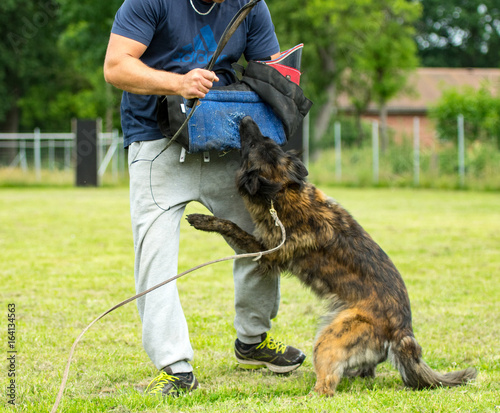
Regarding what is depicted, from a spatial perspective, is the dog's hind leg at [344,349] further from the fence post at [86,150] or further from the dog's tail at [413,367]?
the fence post at [86,150]

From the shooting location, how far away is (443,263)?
21.0 ft

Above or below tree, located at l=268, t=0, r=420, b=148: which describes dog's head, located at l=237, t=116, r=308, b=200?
below

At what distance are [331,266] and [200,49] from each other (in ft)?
4.18

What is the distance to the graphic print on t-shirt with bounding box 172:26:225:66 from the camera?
297 centimetres

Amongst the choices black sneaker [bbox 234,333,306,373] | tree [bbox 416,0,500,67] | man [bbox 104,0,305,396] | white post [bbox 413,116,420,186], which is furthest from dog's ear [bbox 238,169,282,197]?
tree [bbox 416,0,500,67]

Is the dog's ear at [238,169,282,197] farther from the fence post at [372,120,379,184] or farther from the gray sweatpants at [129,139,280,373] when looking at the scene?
Result: the fence post at [372,120,379,184]

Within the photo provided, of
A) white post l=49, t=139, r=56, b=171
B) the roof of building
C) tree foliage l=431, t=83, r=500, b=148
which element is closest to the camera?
tree foliage l=431, t=83, r=500, b=148

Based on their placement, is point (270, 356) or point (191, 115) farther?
point (270, 356)

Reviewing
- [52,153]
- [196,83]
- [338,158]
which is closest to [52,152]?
[52,153]

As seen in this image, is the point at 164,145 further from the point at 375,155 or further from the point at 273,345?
the point at 375,155

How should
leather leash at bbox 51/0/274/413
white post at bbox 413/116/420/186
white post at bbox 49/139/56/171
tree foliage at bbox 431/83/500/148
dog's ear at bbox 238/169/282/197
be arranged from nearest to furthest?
leather leash at bbox 51/0/274/413 → dog's ear at bbox 238/169/282/197 → tree foliage at bbox 431/83/500/148 → white post at bbox 413/116/420/186 → white post at bbox 49/139/56/171

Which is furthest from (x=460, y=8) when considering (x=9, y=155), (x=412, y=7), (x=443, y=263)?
(x=443, y=263)

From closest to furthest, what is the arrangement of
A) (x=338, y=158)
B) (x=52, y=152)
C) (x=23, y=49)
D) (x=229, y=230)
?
1. (x=229, y=230)
2. (x=338, y=158)
3. (x=52, y=152)
4. (x=23, y=49)

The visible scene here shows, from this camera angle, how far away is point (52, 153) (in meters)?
24.1
